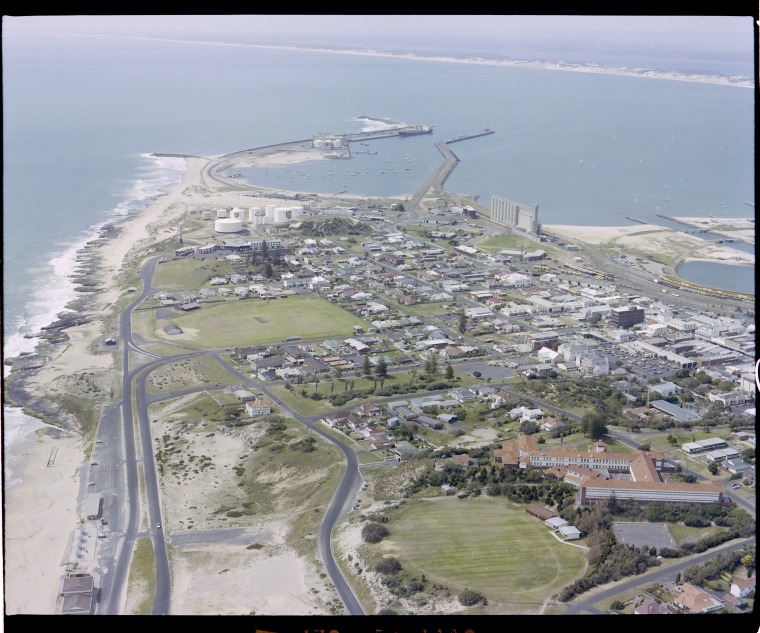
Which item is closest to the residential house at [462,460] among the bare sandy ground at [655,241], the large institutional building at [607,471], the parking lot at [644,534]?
the large institutional building at [607,471]

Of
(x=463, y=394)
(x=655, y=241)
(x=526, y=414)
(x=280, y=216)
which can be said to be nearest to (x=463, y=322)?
(x=463, y=394)

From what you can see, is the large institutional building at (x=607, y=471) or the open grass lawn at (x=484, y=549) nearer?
the open grass lawn at (x=484, y=549)

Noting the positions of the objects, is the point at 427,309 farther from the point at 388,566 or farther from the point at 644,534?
the point at 388,566

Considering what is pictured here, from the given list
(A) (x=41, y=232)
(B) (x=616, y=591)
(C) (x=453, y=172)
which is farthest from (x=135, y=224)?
(B) (x=616, y=591)

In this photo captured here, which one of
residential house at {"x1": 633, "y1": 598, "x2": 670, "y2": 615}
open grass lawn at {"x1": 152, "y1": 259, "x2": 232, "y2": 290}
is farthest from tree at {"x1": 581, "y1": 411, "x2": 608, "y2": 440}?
open grass lawn at {"x1": 152, "y1": 259, "x2": 232, "y2": 290}

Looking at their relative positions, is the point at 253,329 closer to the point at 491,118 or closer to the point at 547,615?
the point at 547,615

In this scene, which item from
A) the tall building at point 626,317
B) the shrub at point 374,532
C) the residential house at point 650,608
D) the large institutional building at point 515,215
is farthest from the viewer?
the large institutional building at point 515,215

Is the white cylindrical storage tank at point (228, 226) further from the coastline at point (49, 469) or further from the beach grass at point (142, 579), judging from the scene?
the beach grass at point (142, 579)
